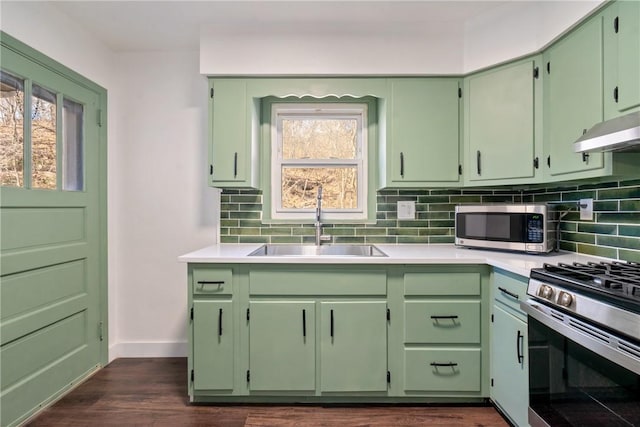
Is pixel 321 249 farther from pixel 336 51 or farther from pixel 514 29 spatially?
pixel 514 29

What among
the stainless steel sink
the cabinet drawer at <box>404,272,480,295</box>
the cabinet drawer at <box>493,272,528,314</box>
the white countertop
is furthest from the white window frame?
the cabinet drawer at <box>493,272,528,314</box>

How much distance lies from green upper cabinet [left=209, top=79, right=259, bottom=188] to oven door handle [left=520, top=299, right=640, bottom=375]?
5.72ft

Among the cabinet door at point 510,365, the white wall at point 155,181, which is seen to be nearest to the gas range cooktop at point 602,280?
the cabinet door at point 510,365

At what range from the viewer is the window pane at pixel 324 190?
102 inches

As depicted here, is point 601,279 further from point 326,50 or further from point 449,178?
point 326,50

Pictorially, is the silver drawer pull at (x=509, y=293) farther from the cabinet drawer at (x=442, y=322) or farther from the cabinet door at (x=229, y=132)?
the cabinet door at (x=229, y=132)

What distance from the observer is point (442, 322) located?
191cm

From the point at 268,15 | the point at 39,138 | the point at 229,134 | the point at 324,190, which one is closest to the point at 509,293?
the point at 324,190

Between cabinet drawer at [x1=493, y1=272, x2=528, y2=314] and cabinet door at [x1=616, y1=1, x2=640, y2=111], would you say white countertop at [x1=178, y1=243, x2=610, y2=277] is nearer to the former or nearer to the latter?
cabinet drawer at [x1=493, y1=272, x2=528, y2=314]

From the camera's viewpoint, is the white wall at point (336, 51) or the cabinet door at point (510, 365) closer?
the cabinet door at point (510, 365)

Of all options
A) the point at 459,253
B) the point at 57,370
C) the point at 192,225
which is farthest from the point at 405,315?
the point at 57,370

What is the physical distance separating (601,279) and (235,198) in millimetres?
2182

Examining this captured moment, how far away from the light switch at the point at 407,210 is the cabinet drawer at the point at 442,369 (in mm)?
987

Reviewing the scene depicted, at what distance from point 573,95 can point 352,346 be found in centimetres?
175
